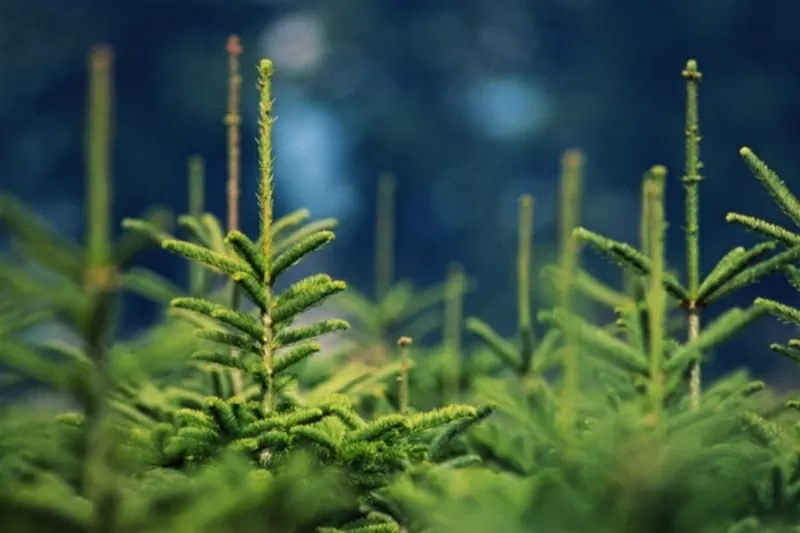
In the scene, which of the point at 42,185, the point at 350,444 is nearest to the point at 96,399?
the point at 350,444

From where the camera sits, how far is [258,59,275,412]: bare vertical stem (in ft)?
3.45

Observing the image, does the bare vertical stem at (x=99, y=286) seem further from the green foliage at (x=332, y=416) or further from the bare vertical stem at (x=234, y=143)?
the bare vertical stem at (x=234, y=143)

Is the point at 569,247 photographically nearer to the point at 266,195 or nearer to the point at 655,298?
the point at 655,298

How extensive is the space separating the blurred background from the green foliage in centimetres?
1159

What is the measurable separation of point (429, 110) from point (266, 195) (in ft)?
46.0

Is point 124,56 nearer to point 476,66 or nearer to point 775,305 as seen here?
point 476,66

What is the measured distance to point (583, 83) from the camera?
14852mm

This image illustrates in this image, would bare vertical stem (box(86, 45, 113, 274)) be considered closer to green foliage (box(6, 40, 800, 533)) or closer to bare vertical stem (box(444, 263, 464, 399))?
green foliage (box(6, 40, 800, 533))

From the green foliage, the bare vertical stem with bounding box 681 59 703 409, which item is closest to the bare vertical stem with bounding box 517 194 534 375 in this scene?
the green foliage

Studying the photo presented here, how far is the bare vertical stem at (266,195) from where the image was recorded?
105 centimetres

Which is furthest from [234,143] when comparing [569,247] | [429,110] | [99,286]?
[429,110]

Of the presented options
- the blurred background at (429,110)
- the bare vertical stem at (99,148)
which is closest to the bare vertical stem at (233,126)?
the bare vertical stem at (99,148)

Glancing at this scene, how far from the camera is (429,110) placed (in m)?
15.0

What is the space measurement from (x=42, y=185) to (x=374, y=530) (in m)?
14.2
